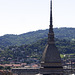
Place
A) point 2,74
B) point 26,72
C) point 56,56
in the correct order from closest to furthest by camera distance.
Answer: point 56,56 < point 2,74 < point 26,72

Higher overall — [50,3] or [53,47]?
[50,3]

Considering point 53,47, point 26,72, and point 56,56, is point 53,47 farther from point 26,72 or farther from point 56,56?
point 26,72

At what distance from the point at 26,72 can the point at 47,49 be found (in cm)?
7128

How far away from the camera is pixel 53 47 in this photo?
235 ft

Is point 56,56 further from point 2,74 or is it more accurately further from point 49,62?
point 2,74

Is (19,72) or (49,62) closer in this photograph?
(49,62)

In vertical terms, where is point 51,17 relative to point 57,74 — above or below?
above

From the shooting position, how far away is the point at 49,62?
71.4 metres

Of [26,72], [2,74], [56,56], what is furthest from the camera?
[26,72]

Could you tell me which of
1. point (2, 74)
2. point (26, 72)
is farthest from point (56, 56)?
point (26, 72)

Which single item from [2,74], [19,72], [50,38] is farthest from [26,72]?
[50,38]

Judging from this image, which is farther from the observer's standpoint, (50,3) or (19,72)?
(19,72)

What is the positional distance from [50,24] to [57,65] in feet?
17.2

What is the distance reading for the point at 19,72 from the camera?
143 metres
